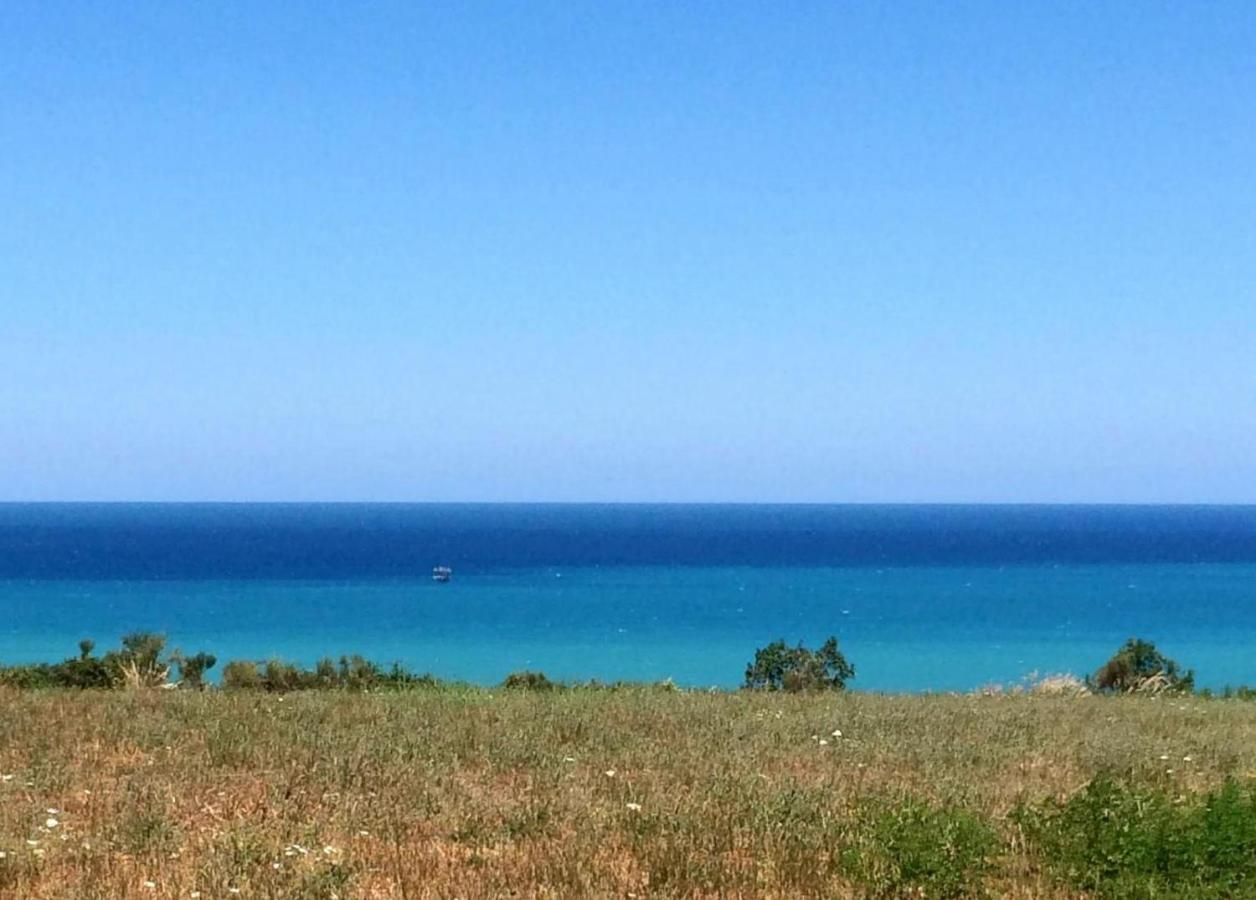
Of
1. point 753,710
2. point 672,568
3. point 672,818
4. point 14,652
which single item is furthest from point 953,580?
point 672,818

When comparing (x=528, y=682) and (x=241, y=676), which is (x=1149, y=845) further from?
(x=241, y=676)

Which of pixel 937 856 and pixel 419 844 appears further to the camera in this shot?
pixel 419 844

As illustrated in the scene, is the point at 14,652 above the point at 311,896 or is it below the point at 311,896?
below

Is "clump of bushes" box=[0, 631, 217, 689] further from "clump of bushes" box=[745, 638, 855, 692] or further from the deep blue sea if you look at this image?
the deep blue sea

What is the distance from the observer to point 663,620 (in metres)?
94.3

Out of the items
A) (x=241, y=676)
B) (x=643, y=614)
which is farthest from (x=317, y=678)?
(x=643, y=614)

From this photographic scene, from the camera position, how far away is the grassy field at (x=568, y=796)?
8.15 m

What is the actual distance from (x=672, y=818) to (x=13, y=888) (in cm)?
473

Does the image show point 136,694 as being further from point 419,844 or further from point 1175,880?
point 1175,880

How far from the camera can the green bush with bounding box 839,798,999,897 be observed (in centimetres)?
809

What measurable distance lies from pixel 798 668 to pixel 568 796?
22716 millimetres

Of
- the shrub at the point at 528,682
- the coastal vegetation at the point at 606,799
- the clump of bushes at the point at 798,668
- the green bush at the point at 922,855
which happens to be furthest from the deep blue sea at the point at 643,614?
the green bush at the point at 922,855

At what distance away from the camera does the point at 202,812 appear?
10.1 metres

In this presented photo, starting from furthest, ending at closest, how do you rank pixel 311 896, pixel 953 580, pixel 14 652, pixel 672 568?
1. pixel 672 568
2. pixel 953 580
3. pixel 14 652
4. pixel 311 896
